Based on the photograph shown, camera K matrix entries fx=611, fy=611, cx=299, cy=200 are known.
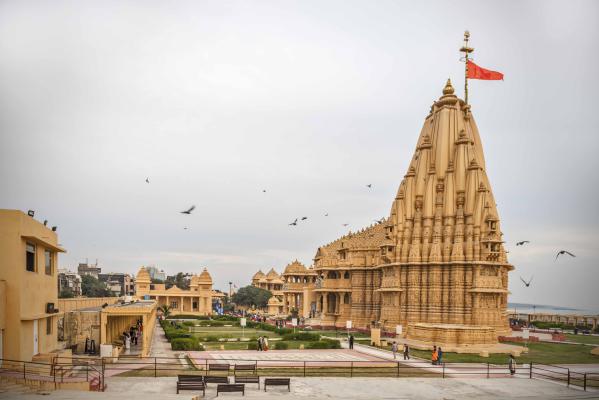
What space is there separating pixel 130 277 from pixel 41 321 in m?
145

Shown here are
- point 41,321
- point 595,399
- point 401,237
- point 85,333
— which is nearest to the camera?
point 595,399

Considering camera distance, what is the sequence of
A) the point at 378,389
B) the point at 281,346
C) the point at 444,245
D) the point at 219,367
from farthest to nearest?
the point at 444,245, the point at 281,346, the point at 219,367, the point at 378,389

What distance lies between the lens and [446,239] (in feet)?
166

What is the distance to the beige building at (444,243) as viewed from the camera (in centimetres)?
4859

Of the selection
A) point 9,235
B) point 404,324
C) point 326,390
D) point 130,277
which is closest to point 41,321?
point 9,235

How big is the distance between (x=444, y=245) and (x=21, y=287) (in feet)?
116

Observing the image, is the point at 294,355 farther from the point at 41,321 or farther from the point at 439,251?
the point at 439,251

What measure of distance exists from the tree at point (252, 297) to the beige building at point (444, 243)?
50.5m

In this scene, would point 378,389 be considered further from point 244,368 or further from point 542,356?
point 542,356

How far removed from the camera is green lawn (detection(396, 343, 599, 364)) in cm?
3638

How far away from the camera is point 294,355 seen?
115 ft

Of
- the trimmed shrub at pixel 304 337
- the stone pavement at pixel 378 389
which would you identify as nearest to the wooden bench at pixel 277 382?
the stone pavement at pixel 378 389

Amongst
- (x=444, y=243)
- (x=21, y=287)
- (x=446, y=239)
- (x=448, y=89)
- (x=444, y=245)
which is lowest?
(x=21, y=287)

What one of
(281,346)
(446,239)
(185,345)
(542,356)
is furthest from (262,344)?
(446,239)
